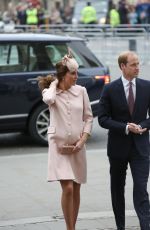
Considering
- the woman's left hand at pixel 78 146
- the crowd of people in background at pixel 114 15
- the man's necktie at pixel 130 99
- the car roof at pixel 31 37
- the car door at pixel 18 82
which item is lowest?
the crowd of people in background at pixel 114 15

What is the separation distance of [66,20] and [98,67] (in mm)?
28701

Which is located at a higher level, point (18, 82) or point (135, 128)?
point (135, 128)

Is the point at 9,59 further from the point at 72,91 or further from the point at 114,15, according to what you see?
the point at 114,15

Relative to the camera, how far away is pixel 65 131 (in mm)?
6355

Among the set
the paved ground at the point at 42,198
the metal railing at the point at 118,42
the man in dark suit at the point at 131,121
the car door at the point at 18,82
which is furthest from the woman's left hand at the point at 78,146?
the metal railing at the point at 118,42

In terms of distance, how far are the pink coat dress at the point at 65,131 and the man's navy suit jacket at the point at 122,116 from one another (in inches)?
8.3

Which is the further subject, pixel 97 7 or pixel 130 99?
pixel 97 7

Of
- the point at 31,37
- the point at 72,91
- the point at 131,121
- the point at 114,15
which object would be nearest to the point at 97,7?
the point at 114,15

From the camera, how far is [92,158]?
10.7 meters

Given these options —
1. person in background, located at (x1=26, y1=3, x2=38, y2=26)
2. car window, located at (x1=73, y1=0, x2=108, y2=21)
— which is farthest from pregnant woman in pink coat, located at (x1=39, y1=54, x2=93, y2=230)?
car window, located at (x1=73, y1=0, x2=108, y2=21)

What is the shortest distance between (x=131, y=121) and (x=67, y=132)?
0.54m

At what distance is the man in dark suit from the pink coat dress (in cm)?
22

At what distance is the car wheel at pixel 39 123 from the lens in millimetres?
11547

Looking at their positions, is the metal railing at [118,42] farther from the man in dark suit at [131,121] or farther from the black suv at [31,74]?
the man in dark suit at [131,121]
